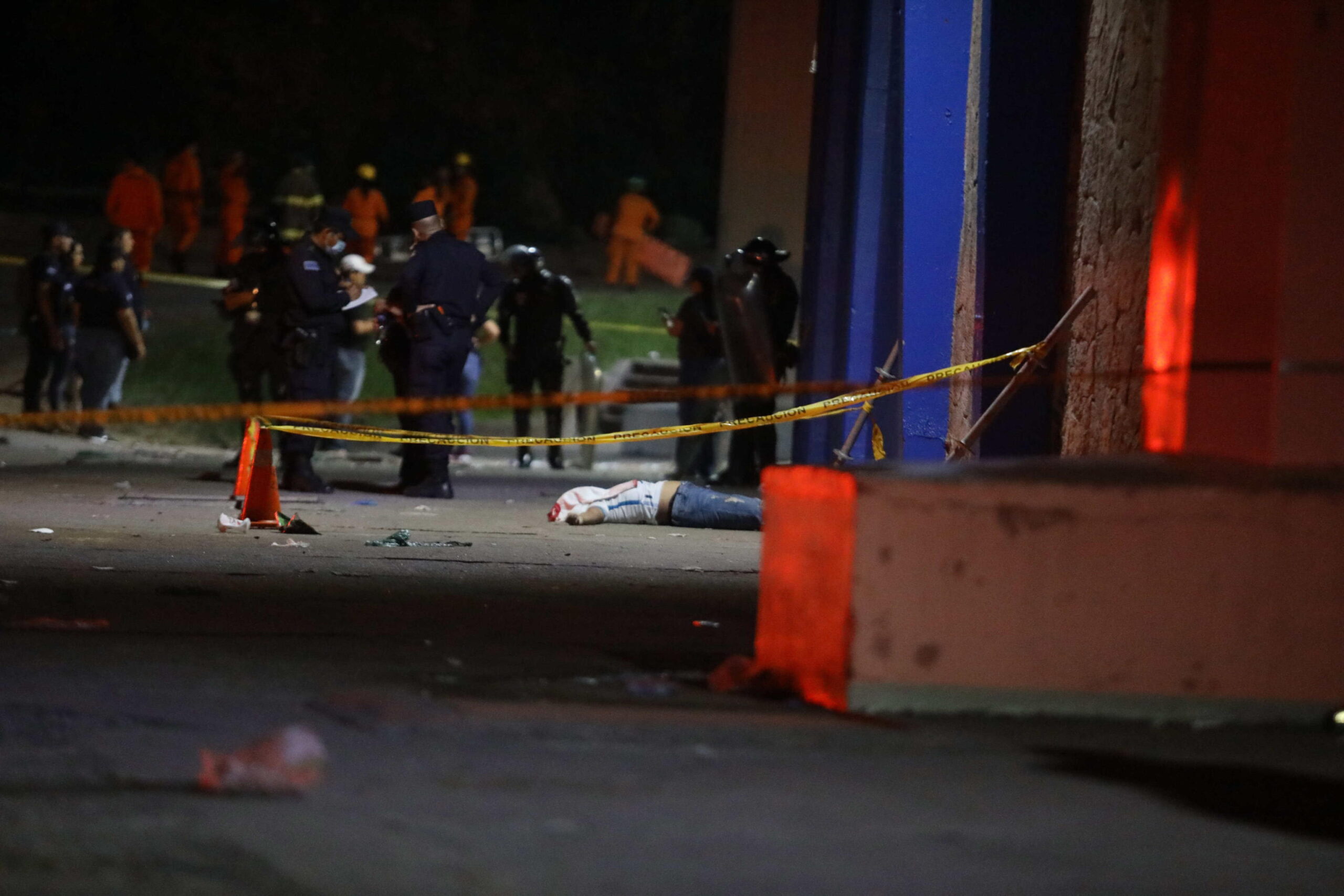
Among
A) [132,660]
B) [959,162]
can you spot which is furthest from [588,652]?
[959,162]

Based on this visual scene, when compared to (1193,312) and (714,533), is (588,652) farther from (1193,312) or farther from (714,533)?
(714,533)

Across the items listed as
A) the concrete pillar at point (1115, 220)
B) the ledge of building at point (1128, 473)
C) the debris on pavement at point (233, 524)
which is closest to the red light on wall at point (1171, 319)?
the ledge of building at point (1128, 473)

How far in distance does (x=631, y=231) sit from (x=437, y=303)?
A: 18.2 meters

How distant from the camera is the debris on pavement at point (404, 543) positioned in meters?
11.4

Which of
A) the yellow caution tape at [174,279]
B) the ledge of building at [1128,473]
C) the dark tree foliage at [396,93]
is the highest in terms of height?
the dark tree foliage at [396,93]

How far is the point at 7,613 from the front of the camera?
7.92 m

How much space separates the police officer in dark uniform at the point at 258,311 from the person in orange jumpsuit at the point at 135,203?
10.0 meters

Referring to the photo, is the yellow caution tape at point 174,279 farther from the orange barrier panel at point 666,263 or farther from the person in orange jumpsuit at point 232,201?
the orange barrier panel at point 666,263

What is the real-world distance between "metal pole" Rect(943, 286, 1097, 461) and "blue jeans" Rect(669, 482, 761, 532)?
187 cm

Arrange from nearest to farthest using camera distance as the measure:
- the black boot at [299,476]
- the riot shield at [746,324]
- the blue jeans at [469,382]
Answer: the black boot at [299,476] → the riot shield at [746,324] → the blue jeans at [469,382]

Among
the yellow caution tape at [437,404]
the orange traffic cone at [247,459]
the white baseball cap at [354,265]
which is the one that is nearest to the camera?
the yellow caution tape at [437,404]

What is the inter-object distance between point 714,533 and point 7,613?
6.28 meters

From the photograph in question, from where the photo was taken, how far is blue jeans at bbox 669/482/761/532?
1334 centimetres

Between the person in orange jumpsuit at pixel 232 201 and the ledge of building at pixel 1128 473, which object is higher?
the person in orange jumpsuit at pixel 232 201
